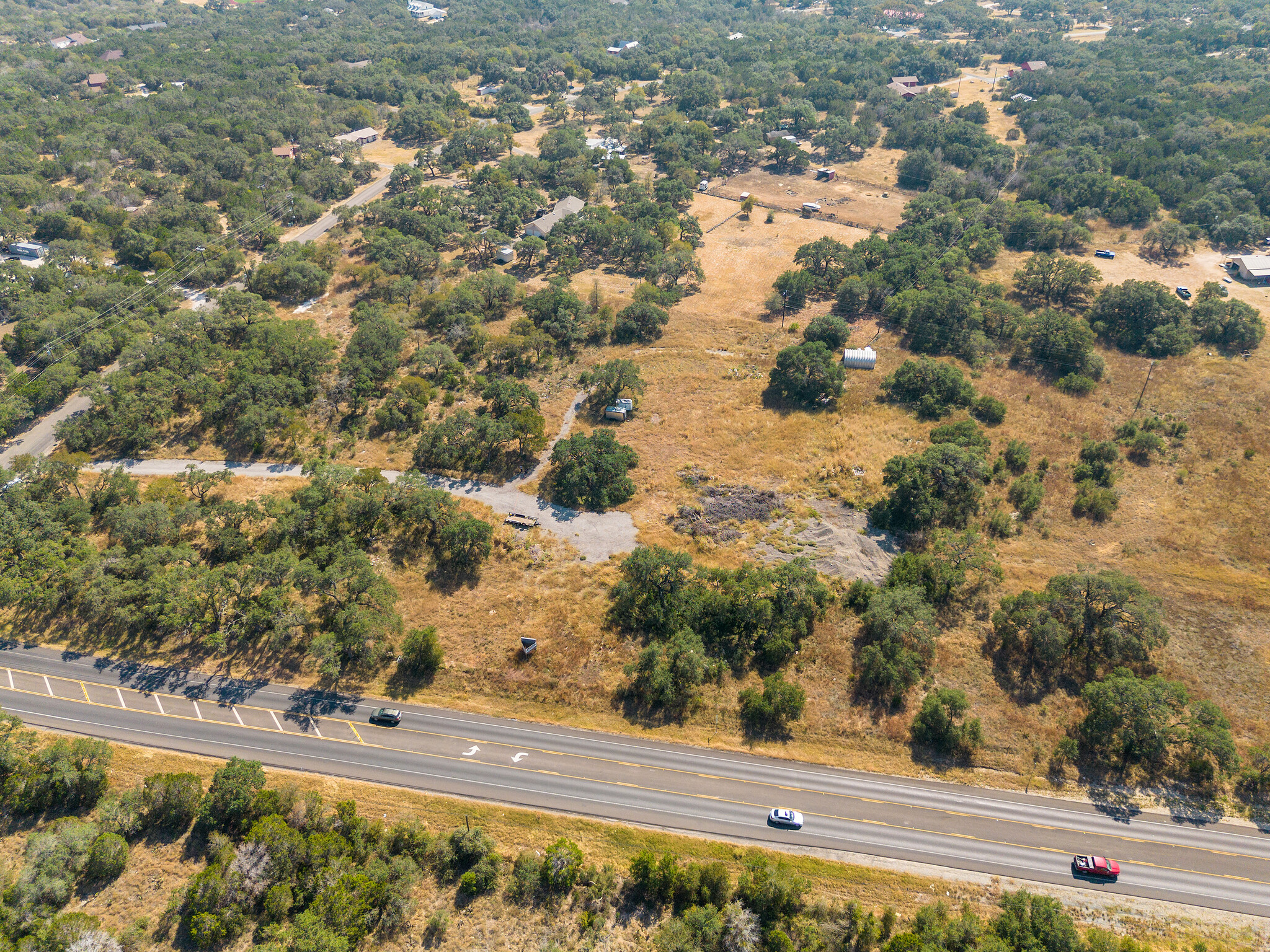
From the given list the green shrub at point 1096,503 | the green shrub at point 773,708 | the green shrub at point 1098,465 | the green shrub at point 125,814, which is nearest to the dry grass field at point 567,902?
the green shrub at point 125,814

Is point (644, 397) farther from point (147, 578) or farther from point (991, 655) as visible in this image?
point (147, 578)

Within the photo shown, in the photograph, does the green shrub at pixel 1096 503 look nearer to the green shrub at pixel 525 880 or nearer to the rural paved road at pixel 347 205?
the green shrub at pixel 525 880

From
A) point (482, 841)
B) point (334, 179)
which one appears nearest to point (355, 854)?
point (482, 841)

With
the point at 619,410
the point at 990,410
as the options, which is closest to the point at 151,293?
the point at 619,410

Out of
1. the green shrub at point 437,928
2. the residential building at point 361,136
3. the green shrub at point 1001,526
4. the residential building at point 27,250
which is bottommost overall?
the green shrub at point 437,928

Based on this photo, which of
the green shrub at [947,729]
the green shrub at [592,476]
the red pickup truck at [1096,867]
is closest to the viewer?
the red pickup truck at [1096,867]
